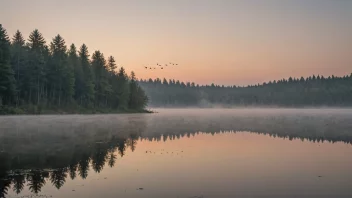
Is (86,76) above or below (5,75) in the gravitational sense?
above

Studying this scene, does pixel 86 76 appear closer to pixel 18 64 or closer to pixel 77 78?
pixel 77 78

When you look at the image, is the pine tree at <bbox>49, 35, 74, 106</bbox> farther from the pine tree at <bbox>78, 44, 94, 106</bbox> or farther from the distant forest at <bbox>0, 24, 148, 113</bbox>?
the pine tree at <bbox>78, 44, 94, 106</bbox>

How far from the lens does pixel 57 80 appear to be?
93.2 meters

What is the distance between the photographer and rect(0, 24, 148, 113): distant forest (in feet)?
249

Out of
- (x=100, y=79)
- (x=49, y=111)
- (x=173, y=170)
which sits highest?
(x=100, y=79)

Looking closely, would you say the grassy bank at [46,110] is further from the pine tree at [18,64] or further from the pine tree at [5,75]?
the pine tree at [18,64]

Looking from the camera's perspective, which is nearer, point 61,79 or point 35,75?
point 35,75

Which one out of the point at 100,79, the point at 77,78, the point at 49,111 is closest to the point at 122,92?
the point at 100,79

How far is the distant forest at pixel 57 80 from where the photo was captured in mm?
76000

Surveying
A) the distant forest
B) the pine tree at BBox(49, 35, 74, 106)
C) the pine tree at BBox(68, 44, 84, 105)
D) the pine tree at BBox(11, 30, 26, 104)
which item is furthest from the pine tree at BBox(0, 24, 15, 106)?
the pine tree at BBox(68, 44, 84, 105)

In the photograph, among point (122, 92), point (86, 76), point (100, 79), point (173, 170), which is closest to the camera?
point (173, 170)

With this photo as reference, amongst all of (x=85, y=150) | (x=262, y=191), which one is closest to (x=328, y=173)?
(x=262, y=191)

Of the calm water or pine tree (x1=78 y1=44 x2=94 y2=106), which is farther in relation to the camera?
pine tree (x1=78 y1=44 x2=94 y2=106)

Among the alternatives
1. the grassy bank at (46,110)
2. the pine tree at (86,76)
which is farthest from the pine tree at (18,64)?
the pine tree at (86,76)
